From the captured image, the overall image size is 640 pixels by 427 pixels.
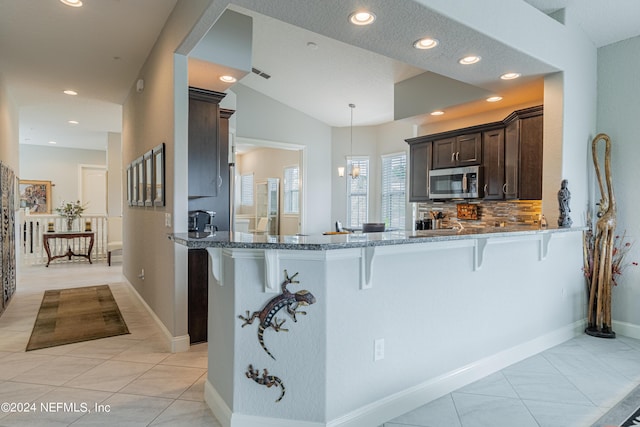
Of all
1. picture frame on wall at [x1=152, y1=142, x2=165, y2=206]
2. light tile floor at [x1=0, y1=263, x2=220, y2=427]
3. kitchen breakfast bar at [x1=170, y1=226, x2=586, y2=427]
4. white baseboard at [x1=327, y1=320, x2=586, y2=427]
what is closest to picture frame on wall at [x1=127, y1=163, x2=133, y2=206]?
picture frame on wall at [x1=152, y1=142, x2=165, y2=206]

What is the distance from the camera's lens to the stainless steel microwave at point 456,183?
464 cm

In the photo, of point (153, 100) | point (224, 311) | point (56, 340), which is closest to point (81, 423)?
point (224, 311)

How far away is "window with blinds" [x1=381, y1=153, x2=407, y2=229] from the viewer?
301 inches

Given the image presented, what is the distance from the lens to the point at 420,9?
2.25 metres

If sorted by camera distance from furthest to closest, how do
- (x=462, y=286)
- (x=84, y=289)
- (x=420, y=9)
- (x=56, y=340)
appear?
1. (x=84, y=289)
2. (x=56, y=340)
3. (x=462, y=286)
4. (x=420, y=9)

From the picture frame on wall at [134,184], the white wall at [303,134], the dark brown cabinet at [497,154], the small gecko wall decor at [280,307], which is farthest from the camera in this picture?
the white wall at [303,134]

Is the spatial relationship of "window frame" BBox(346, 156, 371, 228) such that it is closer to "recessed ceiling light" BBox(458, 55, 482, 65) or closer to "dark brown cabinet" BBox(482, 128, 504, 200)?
"dark brown cabinet" BBox(482, 128, 504, 200)

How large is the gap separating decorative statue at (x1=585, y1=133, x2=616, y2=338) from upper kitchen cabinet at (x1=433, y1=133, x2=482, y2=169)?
4.07 ft

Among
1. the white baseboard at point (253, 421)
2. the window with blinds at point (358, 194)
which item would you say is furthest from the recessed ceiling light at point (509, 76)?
the window with blinds at point (358, 194)

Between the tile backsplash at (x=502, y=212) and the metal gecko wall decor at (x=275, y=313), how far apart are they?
139 inches

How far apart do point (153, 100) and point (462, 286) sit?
11.3 feet

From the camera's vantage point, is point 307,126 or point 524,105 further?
point 307,126

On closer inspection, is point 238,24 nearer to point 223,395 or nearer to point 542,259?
point 223,395

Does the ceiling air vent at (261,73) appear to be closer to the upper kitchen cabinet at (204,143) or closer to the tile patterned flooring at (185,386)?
the upper kitchen cabinet at (204,143)
